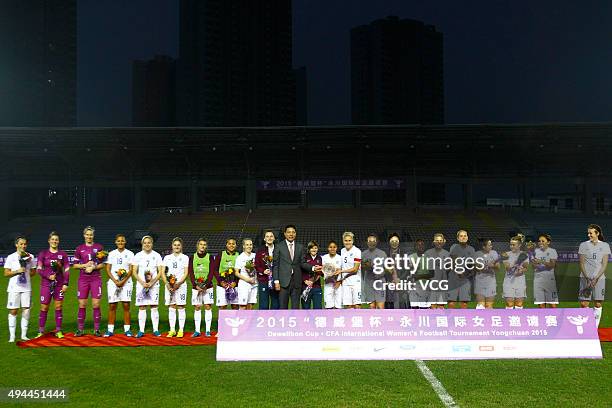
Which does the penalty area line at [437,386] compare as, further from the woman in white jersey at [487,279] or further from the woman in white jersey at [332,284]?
the woman in white jersey at [487,279]

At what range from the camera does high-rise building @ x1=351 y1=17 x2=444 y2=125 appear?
140875mm

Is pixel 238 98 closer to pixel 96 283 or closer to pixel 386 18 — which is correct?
pixel 386 18

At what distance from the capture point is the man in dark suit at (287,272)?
8695 mm

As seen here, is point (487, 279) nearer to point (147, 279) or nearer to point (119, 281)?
point (147, 279)

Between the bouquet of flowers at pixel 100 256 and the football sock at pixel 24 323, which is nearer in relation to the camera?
the football sock at pixel 24 323

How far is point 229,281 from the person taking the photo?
919cm

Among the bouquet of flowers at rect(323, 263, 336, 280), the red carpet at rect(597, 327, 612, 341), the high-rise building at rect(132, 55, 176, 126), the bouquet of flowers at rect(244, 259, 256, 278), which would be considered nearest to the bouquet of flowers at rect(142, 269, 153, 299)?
the bouquet of flowers at rect(244, 259, 256, 278)

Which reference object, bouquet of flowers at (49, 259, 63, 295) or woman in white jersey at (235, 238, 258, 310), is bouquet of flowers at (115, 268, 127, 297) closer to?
bouquet of flowers at (49, 259, 63, 295)

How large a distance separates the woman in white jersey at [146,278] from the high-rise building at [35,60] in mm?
116953

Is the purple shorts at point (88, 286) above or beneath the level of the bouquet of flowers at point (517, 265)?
beneath

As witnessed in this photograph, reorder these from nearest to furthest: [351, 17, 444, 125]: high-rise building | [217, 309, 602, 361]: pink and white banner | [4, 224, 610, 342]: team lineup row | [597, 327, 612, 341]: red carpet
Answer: [217, 309, 602, 361]: pink and white banner → [4, 224, 610, 342]: team lineup row → [597, 327, 612, 341]: red carpet → [351, 17, 444, 125]: high-rise building
